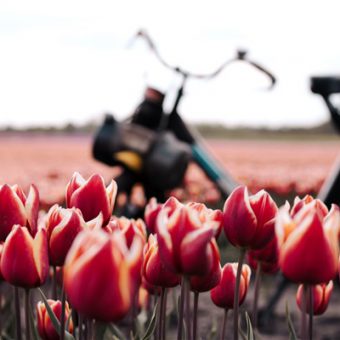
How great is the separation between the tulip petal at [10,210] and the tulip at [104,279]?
1.54ft

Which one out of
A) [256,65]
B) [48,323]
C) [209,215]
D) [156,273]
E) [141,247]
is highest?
[141,247]

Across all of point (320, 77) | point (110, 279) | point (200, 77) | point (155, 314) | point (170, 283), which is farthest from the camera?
point (320, 77)

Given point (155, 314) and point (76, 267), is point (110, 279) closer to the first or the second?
point (76, 267)

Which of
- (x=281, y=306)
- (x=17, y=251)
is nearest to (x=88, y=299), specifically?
(x=17, y=251)

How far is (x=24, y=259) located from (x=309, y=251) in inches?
17.7

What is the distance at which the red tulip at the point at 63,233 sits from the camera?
1.26 meters

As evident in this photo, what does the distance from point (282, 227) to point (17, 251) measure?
0.42 meters

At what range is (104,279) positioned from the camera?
0.88 metres

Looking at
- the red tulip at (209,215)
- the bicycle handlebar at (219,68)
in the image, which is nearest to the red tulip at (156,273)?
the red tulip at (209,215)

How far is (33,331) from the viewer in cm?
162

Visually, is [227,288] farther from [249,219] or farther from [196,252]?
[196,252]

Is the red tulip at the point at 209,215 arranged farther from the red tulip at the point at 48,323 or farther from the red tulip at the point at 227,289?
the red tulip at the point at 48,323

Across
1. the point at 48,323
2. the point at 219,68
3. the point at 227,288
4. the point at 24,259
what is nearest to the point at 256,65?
the point at 219,68

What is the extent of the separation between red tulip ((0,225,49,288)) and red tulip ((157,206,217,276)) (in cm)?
21
